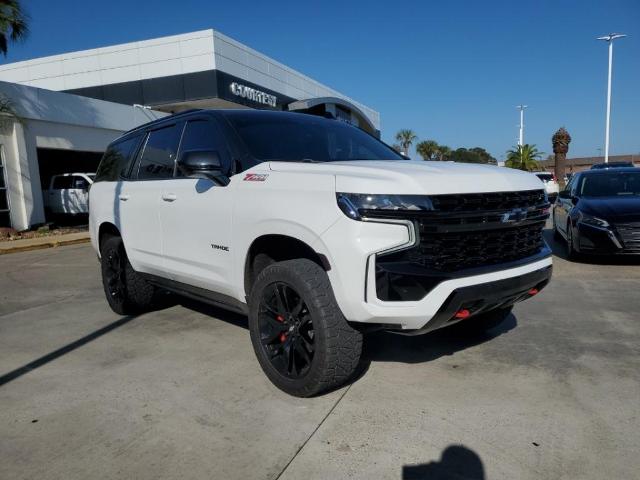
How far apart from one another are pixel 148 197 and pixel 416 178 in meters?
Result: 2.63

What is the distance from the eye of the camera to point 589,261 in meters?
7.62

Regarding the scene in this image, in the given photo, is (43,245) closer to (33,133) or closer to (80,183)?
(33,133)

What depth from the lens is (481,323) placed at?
4.14 meters

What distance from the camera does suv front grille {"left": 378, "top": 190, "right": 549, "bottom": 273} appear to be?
2.69 metres

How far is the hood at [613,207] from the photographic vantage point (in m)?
6.82

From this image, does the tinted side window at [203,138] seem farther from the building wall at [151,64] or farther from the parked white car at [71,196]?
the building wall at [151,64]

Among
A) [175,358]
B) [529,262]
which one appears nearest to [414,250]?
[529,262]

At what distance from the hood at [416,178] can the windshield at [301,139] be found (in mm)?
378

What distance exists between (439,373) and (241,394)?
134 cm

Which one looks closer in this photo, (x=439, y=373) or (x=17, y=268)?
(x=439, y=373)

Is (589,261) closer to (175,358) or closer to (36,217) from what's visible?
(175,358)

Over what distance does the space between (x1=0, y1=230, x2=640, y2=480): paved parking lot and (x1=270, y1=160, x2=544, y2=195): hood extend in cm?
126

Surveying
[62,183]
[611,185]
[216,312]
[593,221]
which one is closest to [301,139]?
[216,312]

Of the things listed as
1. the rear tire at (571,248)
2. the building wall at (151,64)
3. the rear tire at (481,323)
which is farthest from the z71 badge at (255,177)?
the building wall at (151,64)
